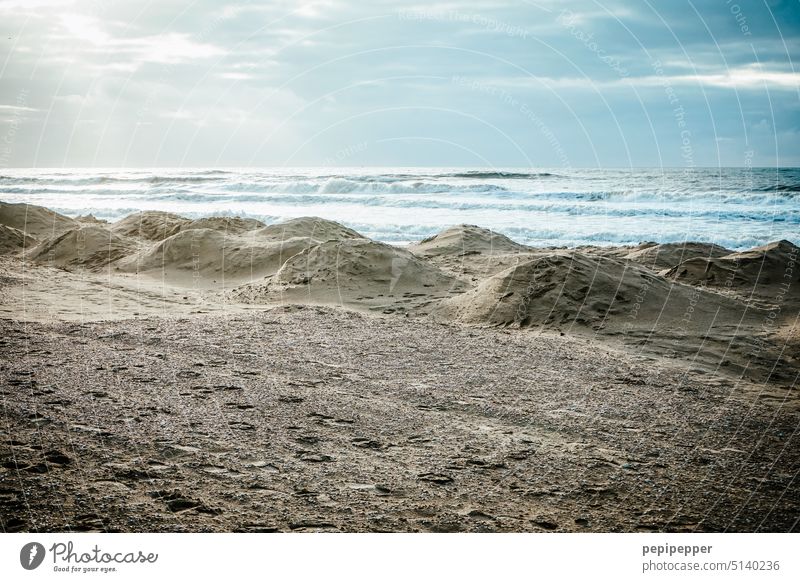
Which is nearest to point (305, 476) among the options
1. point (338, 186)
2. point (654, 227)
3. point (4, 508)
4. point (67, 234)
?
point (4, 508)

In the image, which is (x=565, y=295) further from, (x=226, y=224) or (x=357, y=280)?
(x=226, y=224)

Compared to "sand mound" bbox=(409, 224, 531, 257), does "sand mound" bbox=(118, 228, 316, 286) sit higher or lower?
lower

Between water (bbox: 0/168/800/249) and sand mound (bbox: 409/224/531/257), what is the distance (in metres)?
5.13

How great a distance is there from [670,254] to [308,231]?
361 inches

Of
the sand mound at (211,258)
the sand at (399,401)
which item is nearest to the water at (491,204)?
the sand mound at (211,258)

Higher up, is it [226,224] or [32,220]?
[226,224]

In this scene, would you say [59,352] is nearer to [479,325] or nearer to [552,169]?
[479,325]

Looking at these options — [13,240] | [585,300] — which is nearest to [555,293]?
[585,300]

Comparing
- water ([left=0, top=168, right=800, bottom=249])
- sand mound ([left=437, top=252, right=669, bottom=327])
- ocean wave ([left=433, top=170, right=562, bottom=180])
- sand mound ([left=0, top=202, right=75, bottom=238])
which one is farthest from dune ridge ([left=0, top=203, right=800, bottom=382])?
ocean wave ([left=433, top=170, right=562, bottom=180])

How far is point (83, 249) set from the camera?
16344 millimetres

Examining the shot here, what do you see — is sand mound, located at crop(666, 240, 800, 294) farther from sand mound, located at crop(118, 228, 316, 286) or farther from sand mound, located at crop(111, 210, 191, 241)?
sand mound, located at crop(111, 210, 191, 241)

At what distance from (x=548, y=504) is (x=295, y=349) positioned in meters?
4.35

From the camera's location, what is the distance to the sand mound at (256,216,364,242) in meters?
16.0

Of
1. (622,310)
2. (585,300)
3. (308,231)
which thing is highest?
(308,231)
